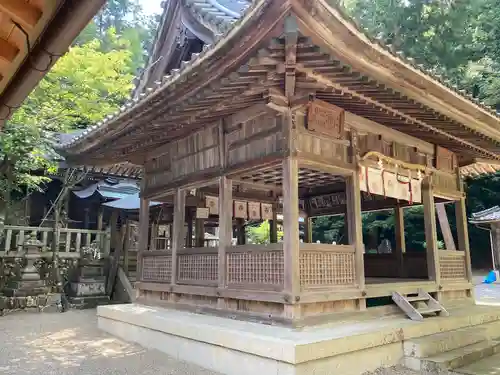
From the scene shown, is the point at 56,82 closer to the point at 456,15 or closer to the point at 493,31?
the point at 456,15

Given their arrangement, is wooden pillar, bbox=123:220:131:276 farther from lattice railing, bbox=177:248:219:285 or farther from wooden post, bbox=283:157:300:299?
wooden post, bbox=283:157:300:299

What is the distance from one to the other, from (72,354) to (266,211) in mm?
5465

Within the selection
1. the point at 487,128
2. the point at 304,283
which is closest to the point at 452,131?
the point at 487,128

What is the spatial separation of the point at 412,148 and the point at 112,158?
6467 mm

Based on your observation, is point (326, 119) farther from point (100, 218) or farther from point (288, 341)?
point (100, 218)

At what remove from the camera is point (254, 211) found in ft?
32.4

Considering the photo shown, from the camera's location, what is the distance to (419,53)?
2234cm

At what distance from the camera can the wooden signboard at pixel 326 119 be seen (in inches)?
229

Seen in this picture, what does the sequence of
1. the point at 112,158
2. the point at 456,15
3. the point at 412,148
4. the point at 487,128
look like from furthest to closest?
the point at 456,15 < the point at 112,158 < the point at 412,148 < the point at 487,128

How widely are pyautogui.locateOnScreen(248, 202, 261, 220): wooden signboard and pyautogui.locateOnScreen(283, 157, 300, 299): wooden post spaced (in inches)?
170

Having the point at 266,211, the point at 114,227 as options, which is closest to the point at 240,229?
the point at 266,211

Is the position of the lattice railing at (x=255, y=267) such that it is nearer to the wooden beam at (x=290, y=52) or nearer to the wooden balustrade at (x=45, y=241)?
the wooden beam at (x=290, y=52)

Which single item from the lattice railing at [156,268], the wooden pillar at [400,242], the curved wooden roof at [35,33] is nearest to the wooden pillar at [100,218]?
the lattice railing at [156,268]

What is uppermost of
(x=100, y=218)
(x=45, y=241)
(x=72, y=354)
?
(x=100, y=218)
